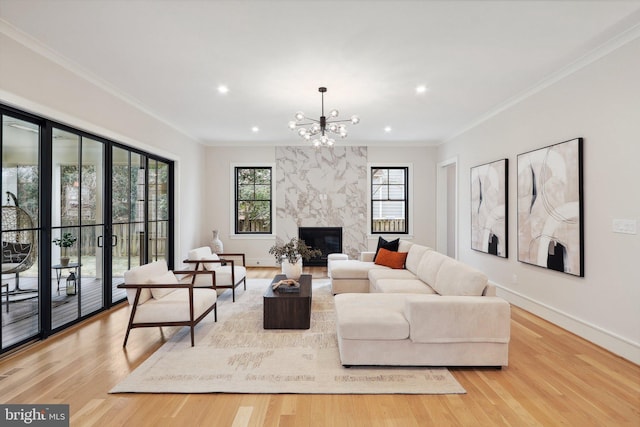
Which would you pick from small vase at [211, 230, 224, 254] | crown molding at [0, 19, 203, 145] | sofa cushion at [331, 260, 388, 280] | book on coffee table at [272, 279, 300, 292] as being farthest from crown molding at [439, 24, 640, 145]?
small vase at [211, 230, 224, 254]

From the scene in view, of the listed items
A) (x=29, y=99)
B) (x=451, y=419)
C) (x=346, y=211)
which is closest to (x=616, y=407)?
(x=451, y=419)

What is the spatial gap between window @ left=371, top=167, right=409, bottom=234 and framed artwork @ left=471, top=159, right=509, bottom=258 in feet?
6.79

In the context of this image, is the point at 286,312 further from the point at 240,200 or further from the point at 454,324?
the point at 240,200

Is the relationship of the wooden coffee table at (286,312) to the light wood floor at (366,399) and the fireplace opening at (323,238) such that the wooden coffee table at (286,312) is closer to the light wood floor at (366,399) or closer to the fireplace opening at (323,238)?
the light wood floor at (366,399)

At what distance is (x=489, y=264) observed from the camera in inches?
209

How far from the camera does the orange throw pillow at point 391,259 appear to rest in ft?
16.6

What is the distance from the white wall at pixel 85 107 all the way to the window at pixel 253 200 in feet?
4.34

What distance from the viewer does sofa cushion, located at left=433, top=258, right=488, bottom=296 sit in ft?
9.84

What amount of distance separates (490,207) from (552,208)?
54.6 inches

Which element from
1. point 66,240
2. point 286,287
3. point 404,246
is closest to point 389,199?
point 404,246

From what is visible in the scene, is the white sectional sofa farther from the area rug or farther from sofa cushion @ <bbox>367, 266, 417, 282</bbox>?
sofa cushion @ <bbox>367, 266, 417, 282</bbox>

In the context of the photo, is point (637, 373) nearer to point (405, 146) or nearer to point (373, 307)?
point (373, 307)

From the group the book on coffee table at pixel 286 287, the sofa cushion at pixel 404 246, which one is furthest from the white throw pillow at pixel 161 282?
the sofa cushion at pixel 404 246

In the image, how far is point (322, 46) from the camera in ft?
10.2
